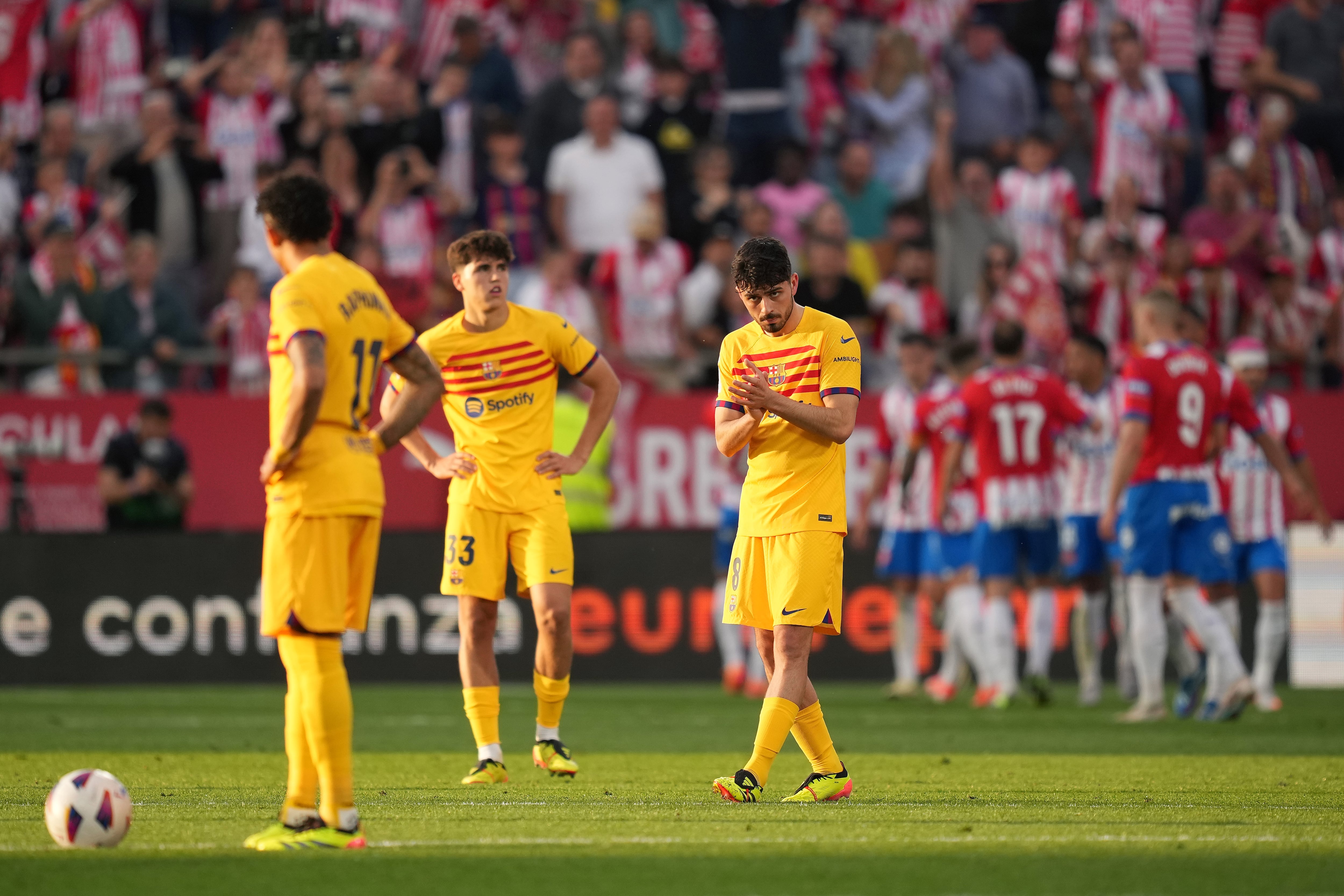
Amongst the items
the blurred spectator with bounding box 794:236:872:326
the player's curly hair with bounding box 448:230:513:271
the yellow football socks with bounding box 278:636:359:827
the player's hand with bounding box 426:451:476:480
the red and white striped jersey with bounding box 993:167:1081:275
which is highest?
the red and white striped jersey with bounding box 993:167:1081:275

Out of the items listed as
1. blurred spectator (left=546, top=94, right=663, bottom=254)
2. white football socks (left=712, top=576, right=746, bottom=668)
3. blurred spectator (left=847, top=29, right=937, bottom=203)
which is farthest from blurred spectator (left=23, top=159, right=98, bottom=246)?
blurred spectator (left=847, top=29, right=937, bottom=203)

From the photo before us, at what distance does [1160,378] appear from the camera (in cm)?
1255

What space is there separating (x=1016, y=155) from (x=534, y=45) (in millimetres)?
5511

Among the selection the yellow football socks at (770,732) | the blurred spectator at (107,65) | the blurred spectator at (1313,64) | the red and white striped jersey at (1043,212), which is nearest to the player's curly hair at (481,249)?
the yellow football socks at (770,732)

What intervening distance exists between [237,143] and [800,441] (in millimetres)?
12551

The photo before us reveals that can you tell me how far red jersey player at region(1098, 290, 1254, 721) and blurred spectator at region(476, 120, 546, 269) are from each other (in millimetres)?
8085

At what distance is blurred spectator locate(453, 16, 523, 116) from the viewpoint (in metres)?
19.9

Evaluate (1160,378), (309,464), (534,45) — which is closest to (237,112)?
(534,45)

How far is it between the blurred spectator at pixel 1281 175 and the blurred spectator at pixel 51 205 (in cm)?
1227

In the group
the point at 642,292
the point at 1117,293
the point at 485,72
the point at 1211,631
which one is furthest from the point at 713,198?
the point at 1211,631

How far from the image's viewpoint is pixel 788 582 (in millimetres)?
8016

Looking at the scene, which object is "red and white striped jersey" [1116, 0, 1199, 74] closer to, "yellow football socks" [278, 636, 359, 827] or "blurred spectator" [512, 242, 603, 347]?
"blurred spectator" [512, 242, 603, 347]

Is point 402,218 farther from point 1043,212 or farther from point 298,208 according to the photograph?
point 298,208

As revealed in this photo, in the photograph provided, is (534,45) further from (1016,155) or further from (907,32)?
(1016,155)
